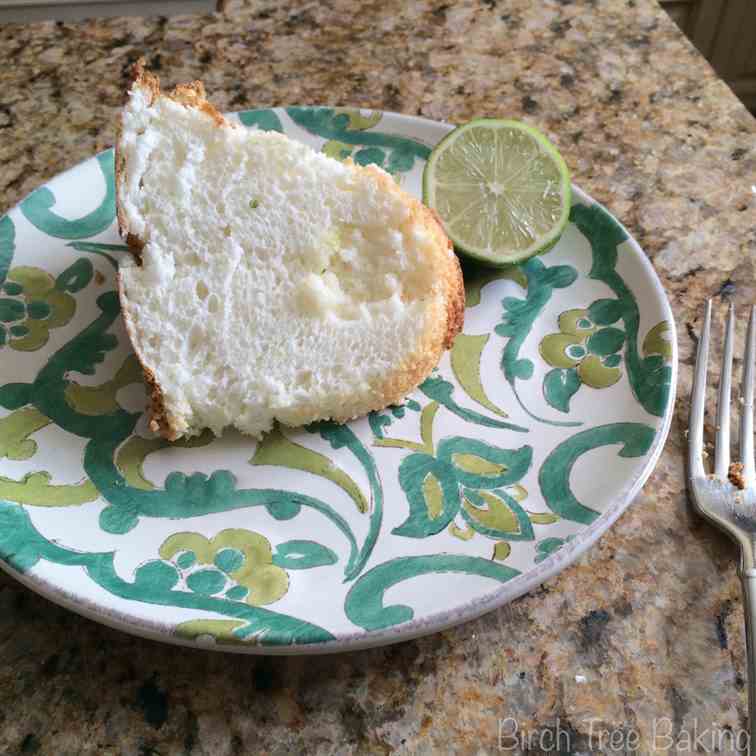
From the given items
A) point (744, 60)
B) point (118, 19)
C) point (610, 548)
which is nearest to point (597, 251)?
point (610, 548)

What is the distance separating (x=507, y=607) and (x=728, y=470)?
1.25ft

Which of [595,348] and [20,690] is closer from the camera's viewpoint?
[20,690]

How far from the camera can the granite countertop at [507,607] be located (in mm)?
949

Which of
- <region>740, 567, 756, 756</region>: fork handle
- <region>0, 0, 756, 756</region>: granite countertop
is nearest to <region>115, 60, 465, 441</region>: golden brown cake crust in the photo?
<region>0, 0, 756, 756</region>: granite countertop

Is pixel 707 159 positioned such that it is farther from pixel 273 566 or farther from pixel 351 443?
pixel 273 566

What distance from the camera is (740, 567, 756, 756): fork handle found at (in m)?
0.89

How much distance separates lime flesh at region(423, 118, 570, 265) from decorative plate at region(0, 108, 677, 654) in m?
0.07

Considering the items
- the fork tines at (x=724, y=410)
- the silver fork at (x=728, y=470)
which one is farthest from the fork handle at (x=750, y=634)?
the fork tines at (x=724, y=410)

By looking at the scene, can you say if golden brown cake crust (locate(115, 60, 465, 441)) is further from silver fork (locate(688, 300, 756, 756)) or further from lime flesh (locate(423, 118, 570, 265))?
silver fork (locate(688, 300, 756, 756))

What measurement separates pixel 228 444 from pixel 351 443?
0.59 ft

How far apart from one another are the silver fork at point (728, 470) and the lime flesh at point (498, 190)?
12.8 inches

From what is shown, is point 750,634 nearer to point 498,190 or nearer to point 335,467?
point 335,467

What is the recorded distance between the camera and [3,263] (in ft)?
4.46

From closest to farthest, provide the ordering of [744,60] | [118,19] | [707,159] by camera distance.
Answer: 1. [707,159]
2. [118,19]
3. [744,60]
